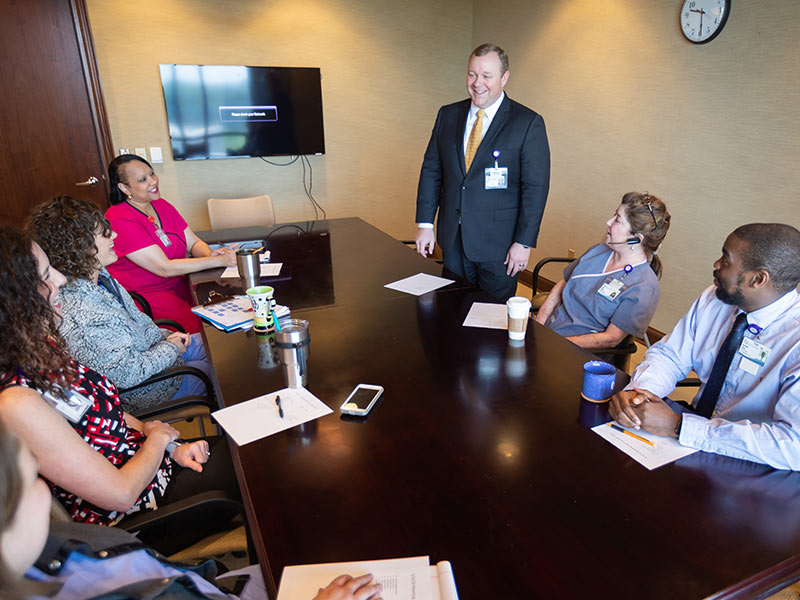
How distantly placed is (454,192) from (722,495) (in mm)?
2056

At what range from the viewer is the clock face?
2.70m

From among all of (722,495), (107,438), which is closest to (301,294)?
(107,438)

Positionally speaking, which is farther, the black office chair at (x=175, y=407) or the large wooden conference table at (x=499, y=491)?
the black office chair at (x=175, y=407)

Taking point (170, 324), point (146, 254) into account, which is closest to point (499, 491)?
point (170, 324)

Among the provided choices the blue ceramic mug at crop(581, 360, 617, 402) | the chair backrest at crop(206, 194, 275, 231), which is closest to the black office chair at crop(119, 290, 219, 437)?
the blue ceramic mug at crop(581, 360, 617, 402)

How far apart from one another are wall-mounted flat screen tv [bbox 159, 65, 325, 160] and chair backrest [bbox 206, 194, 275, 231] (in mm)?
860

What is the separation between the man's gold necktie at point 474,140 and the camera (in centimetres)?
262

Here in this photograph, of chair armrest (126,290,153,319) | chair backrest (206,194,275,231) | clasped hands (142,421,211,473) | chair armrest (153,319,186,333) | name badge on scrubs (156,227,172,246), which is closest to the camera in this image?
clasped hands (142,421,211,473)

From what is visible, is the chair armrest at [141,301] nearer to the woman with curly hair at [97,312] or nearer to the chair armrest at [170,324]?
the chair armrest at [170,324]

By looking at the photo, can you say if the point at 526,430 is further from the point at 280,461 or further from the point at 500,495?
the point at 280,461

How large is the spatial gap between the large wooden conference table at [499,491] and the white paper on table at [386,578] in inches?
0.8

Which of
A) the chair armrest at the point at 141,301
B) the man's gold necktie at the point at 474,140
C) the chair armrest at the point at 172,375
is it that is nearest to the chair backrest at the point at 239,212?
the chair armrest at the point at 141,301

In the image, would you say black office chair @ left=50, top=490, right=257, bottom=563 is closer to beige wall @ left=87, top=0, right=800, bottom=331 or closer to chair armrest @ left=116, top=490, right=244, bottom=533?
chair armrest @ left=116, top=490, right=244, bottom=533

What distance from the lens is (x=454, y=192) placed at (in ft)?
9.02
